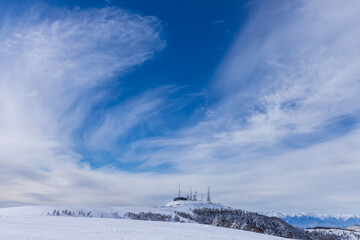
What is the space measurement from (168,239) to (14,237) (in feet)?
71.6

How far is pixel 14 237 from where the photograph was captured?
35.8m

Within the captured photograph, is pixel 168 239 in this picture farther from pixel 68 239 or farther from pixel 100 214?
pixel 100 214

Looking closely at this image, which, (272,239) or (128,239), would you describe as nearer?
(128,239)

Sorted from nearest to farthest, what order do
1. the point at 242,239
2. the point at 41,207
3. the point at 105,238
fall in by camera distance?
the point at 105,238
the point at 242,239
the point at 41,207

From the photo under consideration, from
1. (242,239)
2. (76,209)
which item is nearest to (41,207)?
(76,209)

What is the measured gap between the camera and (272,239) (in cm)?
4878

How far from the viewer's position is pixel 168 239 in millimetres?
39375

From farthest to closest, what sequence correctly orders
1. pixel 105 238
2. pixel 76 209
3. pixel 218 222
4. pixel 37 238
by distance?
pixel 76 209 < pixel 218 222 < pixel 105 238 < pixel 37 238

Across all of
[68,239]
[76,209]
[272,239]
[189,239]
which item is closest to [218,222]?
[272,239]

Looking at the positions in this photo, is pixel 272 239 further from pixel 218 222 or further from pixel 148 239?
pixel 218 222

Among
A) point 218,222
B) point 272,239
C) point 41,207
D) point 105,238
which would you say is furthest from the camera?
point 41,207

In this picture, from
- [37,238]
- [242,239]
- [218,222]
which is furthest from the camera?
[218,222]

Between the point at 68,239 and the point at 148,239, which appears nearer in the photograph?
the point at 68,239

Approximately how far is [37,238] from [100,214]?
6809 inches
